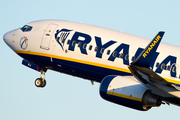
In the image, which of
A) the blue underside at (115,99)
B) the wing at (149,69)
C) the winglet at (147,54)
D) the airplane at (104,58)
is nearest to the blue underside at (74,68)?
the airplane at (104,58)

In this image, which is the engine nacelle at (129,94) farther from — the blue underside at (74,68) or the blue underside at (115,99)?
the blue underside at (74,68)

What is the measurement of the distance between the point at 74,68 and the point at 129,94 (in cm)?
633

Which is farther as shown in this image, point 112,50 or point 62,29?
point 62,29

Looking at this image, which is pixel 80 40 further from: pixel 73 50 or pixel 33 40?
pixel 33 40

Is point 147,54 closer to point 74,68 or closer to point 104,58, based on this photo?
point 104,58

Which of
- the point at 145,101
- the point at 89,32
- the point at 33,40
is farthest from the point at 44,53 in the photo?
the point at 145,101

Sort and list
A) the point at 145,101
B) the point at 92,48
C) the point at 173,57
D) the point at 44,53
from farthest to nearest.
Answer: the point at 44,53 < the point at 92,48 < the point at 173,57 < the point at 145,101

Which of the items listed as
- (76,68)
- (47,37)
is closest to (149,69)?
(76,68)

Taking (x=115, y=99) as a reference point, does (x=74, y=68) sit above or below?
above

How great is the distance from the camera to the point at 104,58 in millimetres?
30938

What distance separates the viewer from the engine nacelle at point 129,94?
27422mm

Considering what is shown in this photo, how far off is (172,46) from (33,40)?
11200 millimetres

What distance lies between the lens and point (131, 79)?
2908cm

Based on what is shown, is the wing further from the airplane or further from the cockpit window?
the cockpit window
